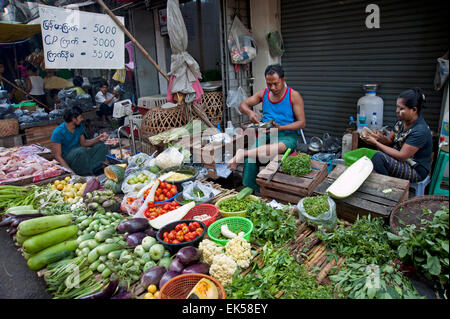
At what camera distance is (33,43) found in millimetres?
12016

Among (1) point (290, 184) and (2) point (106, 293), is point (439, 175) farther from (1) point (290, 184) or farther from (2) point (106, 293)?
(2) point (106, 293)

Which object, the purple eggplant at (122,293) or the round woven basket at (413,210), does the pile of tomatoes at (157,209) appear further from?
the round woven basket at (413,210)

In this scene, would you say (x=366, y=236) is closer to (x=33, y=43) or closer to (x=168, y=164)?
(x=168, y=164)

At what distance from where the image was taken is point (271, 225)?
9.51 ft

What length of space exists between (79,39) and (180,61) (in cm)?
168

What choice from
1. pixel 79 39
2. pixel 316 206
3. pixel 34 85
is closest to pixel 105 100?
pixel 34 85

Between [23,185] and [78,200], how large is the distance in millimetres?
1228

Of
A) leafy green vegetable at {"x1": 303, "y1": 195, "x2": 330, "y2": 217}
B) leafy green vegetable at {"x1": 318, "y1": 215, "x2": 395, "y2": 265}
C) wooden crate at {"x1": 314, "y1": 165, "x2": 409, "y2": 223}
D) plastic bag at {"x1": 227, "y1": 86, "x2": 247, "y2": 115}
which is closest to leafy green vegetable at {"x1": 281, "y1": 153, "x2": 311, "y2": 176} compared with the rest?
wooden crate at {"x1": 314, "y1": 165, "x2": 409, "y2": 223}

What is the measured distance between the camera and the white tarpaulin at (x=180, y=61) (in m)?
5.05

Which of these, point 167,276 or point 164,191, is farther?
point 164,191

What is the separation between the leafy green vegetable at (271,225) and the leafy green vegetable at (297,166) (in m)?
0.74

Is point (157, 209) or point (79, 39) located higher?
point (79, 39)

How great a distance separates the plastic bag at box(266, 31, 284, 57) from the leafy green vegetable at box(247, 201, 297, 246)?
4020mm

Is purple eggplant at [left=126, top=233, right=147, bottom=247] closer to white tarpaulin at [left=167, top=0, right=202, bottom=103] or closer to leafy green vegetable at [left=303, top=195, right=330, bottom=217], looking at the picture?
leafy green vegetable at [left=303, top=195, right=330, bottom=217]
